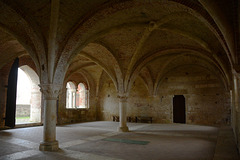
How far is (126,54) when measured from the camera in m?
9.95

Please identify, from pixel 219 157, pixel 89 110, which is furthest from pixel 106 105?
pixel 219 157

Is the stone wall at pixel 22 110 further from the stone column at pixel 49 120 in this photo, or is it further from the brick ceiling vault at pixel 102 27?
the stone column at pixel 49 120

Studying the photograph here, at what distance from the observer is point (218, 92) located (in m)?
13.8

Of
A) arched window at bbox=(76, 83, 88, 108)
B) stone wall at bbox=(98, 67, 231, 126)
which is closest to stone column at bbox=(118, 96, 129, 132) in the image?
stone wall at bbox=(98, 67, 231, 126)

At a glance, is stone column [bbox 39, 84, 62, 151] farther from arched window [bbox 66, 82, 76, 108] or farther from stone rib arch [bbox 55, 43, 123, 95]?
arched window [bbox 66, 82, 76, 108]

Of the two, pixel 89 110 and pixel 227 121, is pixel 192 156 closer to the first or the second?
pixel 227 121

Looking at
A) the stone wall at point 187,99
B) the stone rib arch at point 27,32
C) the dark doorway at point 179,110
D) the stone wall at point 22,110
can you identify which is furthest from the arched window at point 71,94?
the stone rib arch at point 27,32

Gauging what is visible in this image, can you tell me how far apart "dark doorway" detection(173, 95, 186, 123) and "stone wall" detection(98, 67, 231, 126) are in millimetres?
683

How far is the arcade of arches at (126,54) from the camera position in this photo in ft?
18.7

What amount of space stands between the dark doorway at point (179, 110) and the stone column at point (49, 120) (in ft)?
38.6

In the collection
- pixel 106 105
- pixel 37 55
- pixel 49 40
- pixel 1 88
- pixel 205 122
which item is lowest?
pixel 205 122

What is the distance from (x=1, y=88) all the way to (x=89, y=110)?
7992 mm

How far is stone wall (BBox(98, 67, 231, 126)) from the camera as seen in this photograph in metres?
13.7

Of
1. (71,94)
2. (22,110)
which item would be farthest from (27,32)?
(22,110)
